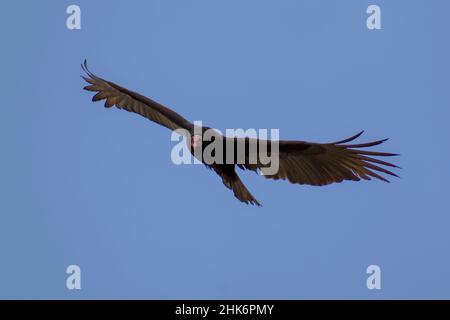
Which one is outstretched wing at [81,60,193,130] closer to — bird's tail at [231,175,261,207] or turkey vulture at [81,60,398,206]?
turkey vulture at [81,60,398,206]

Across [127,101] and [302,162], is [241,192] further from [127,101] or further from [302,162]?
[127,101]

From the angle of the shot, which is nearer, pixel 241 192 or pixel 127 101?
pixel 241 192

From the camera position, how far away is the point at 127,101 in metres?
16.7

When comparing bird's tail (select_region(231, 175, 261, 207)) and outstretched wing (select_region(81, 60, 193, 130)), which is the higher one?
outstretched wing (select_region(81, 60, 193, 130))

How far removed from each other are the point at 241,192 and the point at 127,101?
2.51 m

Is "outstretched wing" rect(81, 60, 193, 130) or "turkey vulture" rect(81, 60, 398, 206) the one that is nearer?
"turkey vulture" rect(81, 60, 398, 206)

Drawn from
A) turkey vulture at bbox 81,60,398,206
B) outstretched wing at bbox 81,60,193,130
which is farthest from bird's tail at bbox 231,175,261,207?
outstretched wing at bbox 81,60,193,130

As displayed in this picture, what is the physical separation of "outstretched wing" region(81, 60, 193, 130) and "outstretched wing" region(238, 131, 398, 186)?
1.51 meters

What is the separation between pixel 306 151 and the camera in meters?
15.4

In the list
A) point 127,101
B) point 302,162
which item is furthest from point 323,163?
point 127,101

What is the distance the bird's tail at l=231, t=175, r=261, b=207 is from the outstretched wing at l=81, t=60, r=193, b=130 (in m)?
1.31

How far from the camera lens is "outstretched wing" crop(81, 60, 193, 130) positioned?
16312mm
